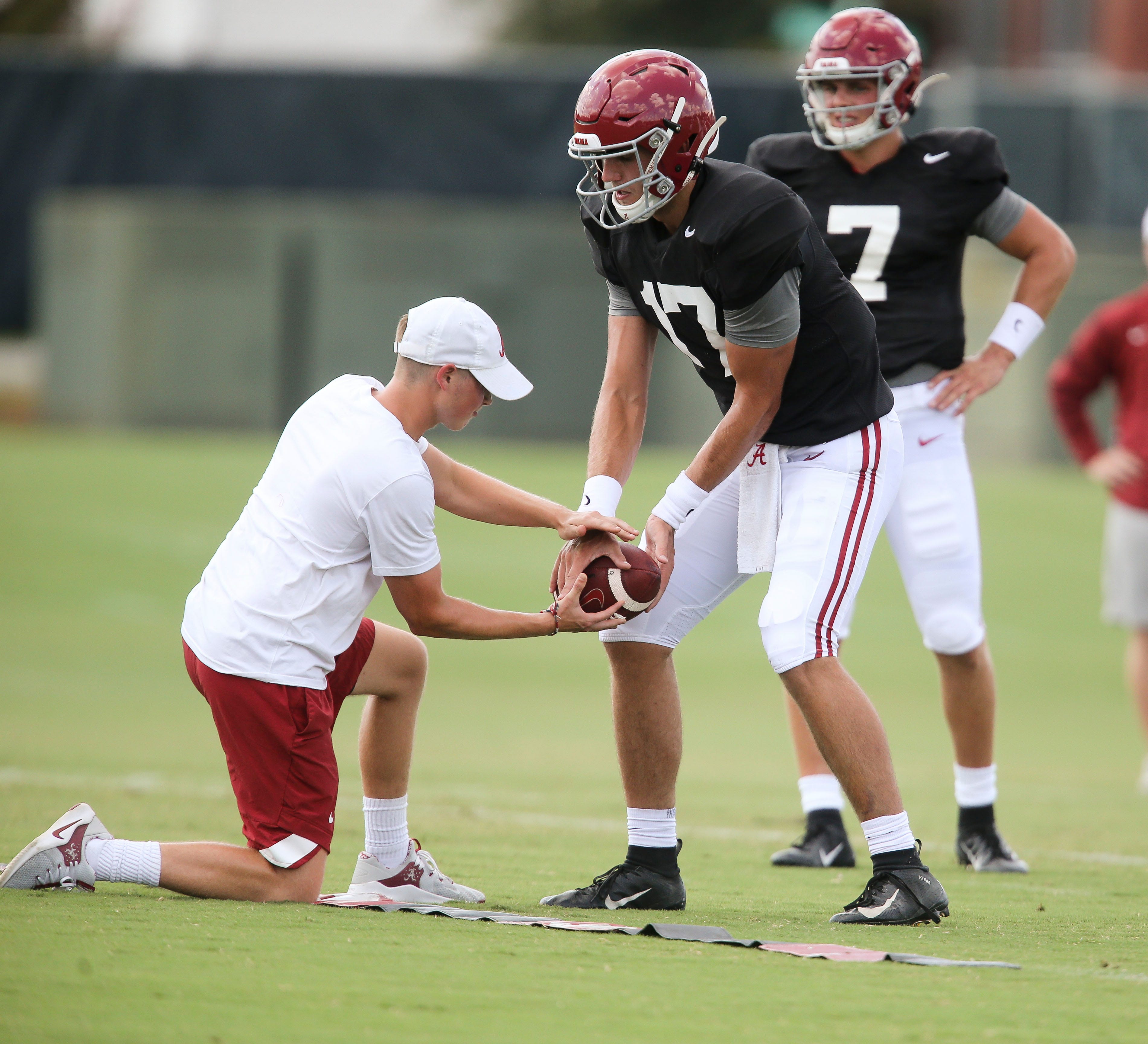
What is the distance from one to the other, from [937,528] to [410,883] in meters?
1.99

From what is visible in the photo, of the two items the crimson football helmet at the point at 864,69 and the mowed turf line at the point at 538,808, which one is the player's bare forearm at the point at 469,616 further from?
the crimson football helmet at the point at 864,69

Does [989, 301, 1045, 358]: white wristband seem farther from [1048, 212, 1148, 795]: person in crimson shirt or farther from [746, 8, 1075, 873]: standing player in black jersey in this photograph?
[1048, 212, 1148, 795]: person in crimson shirt

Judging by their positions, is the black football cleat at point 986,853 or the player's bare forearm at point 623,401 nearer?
the player's bare forearm at point 623,401

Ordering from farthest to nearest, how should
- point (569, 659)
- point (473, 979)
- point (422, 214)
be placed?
point (422, 214) → point (569, 659) → point (473, 979)

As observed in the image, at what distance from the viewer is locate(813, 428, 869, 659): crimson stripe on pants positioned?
3.96 meters

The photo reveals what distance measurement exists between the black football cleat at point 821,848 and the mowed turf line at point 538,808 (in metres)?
0.11

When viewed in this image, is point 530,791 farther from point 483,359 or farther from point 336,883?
point 483,359

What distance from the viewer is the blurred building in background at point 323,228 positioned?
52.2ft

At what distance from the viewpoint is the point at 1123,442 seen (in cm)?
784

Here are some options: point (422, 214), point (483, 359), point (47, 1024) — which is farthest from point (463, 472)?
point (422, 214)

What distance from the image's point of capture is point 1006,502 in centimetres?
1491

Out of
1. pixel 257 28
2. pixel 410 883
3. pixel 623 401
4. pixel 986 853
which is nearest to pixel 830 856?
pixel 986 853

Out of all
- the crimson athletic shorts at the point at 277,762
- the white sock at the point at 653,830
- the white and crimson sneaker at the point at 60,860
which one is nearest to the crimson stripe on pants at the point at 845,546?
the white sock at the point at 653,830

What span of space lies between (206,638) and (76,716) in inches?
192
